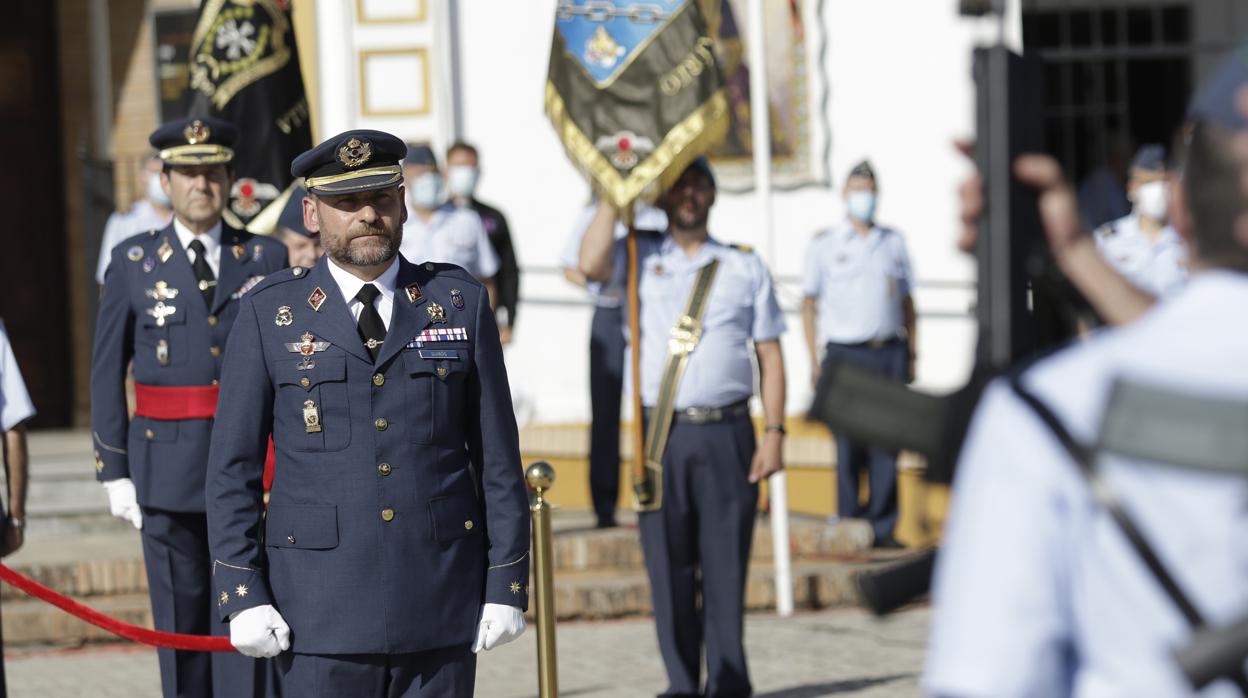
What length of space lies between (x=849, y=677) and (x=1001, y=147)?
5955mm

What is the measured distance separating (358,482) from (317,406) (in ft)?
0.66

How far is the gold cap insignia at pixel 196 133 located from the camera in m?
6.54

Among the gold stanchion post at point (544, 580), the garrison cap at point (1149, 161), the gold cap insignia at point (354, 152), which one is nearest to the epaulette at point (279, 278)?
the gold cap insignia at point (354, 152)

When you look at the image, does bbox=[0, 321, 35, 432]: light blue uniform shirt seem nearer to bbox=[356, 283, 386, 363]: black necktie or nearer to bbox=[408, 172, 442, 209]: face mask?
bbox=[356, 283, 386, 363]: black necktie

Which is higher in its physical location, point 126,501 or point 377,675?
point 126,501

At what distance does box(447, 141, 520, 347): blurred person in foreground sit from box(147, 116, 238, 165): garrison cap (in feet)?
14.7

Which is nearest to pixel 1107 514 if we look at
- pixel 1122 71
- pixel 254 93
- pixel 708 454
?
pixel 708 454

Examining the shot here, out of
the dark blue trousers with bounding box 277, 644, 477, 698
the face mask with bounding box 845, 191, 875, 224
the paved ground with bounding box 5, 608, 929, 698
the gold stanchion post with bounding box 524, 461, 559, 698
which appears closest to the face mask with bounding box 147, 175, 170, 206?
the paved ground with bounding box 5, 608, 929, 698

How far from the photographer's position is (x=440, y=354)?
4.68 m

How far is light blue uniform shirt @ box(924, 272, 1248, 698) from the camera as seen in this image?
2.05 meters

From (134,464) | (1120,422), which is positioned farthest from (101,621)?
(1120,422)

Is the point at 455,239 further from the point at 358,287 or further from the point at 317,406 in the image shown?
the point at 317,406

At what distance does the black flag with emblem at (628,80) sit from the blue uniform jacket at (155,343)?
202cm

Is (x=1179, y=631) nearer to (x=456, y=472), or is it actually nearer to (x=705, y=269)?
(x=456, y=472)
